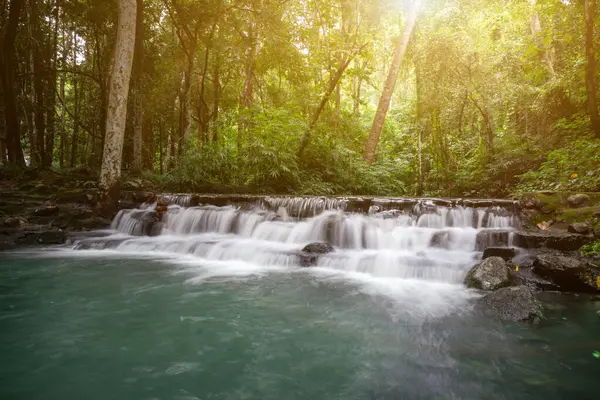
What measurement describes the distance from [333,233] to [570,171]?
776cm

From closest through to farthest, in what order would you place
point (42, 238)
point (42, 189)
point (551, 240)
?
point (551, 240) < point (42, 238) < point (42, 189)

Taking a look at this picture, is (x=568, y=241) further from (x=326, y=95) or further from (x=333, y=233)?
(x=326, y=95)

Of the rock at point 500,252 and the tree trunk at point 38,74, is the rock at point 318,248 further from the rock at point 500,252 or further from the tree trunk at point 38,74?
the tree trunk at point 38,74

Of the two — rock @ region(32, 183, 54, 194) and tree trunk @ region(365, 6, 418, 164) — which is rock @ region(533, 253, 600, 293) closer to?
tree trunk @ region(365, 6, 418, 164)

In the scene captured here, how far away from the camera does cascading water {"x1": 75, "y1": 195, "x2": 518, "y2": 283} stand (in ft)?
22.1

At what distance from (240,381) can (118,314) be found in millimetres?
2310

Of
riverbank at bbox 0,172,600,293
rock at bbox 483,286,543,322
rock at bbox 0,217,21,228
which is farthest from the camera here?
rock at bbox 0,217,21,228

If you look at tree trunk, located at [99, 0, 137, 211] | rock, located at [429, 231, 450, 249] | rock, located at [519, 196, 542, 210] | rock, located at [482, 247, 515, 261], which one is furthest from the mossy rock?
tree trunk, located at [99, 0, 137, 211]

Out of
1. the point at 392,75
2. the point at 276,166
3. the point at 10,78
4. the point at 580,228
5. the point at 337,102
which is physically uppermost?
the point at 392,75

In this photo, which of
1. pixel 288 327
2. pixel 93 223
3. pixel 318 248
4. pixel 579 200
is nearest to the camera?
pixel 288 327

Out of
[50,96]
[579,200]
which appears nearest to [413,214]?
[579,200]

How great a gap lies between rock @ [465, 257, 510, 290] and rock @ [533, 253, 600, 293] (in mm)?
613

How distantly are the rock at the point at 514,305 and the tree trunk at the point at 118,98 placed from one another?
34.0 feet

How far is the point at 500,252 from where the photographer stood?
19.8 feet
